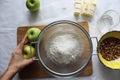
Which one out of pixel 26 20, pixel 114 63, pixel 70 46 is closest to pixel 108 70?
pixel 114 63

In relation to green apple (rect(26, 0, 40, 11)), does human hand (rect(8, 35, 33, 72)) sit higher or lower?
lower

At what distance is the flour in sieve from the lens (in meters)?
0.73

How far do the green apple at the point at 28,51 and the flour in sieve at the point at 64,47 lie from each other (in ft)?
0.23

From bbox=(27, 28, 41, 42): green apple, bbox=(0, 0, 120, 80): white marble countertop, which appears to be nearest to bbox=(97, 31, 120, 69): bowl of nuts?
bbox=(0, 0, 120, 80): white marble countertop

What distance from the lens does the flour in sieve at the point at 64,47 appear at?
731mm

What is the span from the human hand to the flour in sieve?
10 cm

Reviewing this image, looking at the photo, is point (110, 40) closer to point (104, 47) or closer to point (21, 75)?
point (104, 47)

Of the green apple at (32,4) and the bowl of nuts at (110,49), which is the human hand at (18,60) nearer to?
the green apple at (32,4)

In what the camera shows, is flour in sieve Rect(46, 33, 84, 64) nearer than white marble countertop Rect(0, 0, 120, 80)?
Yes

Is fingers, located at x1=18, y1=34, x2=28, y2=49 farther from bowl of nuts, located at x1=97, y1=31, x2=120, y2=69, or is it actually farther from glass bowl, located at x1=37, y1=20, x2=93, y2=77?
bowl of nuts, located at x1=97, y1=31, x2=120, y2=69

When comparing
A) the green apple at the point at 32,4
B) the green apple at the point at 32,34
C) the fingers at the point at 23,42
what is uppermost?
the green apple at the point at 32,4

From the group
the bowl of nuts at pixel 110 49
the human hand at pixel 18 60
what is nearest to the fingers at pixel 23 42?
the human hand at pixel 18 60

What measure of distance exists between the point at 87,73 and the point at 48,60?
0.14m

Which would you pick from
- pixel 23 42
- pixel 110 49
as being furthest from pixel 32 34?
pixel 110 49
